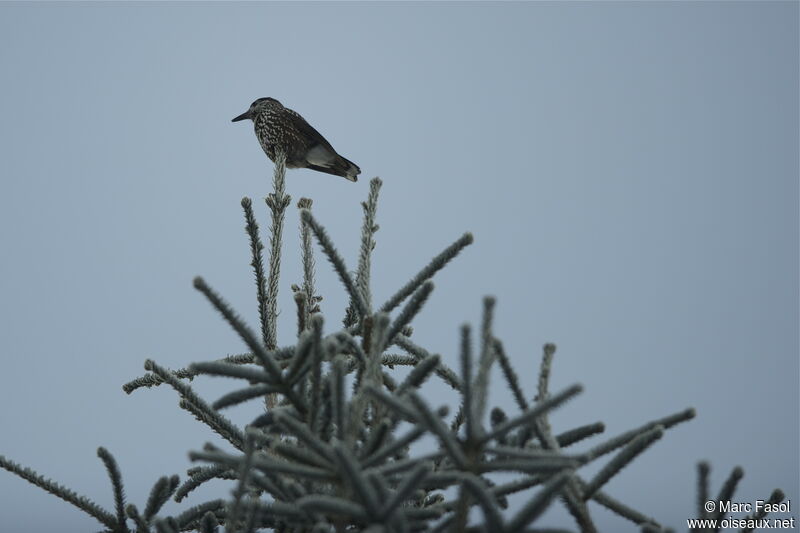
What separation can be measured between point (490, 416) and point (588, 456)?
15.2 inches

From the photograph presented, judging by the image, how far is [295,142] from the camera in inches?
360

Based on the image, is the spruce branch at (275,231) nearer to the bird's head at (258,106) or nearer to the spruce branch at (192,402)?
the spruce branch at (192,402)

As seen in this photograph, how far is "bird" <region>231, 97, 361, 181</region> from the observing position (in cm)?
911

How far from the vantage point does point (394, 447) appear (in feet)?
6.25

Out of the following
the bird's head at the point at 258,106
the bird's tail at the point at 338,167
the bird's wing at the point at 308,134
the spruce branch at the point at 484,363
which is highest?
the bird's head at the point at 258,106

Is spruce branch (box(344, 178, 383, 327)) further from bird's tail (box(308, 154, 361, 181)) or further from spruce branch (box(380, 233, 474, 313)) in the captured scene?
bird's tail (box(308, 154, 361, 181))

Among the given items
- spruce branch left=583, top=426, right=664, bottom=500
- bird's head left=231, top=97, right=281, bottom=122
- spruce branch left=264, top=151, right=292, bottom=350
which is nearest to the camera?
spruce branch left=583, top=426, right=664, bottom=500

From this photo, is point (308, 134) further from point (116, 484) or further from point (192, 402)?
point (116, 484)

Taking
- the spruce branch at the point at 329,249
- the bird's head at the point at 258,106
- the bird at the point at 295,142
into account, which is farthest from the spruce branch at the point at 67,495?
the bird's head at the point at 258,106

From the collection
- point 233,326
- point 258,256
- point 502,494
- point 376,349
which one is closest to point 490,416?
point 502,494

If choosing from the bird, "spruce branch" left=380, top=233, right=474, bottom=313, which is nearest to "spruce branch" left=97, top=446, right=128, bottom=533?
"spruce branch" left=380, top=233, right=474, bottom=313

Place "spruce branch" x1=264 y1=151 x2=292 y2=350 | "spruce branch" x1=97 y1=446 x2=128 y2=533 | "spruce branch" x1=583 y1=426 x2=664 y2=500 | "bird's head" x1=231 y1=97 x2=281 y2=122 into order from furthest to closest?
"bird's head" x1=231 y1=97 x2=281 y2=122
"spruce branch" x1=264 y1=151 x2=292 y2=350
"spruce branch" x1=97 y1=446 x2=128 y2=533
"spruce branch" x1=583 y1=426 x2=664 y2=500

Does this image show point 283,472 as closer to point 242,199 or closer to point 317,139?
point 242,199

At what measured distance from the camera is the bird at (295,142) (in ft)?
29.9
